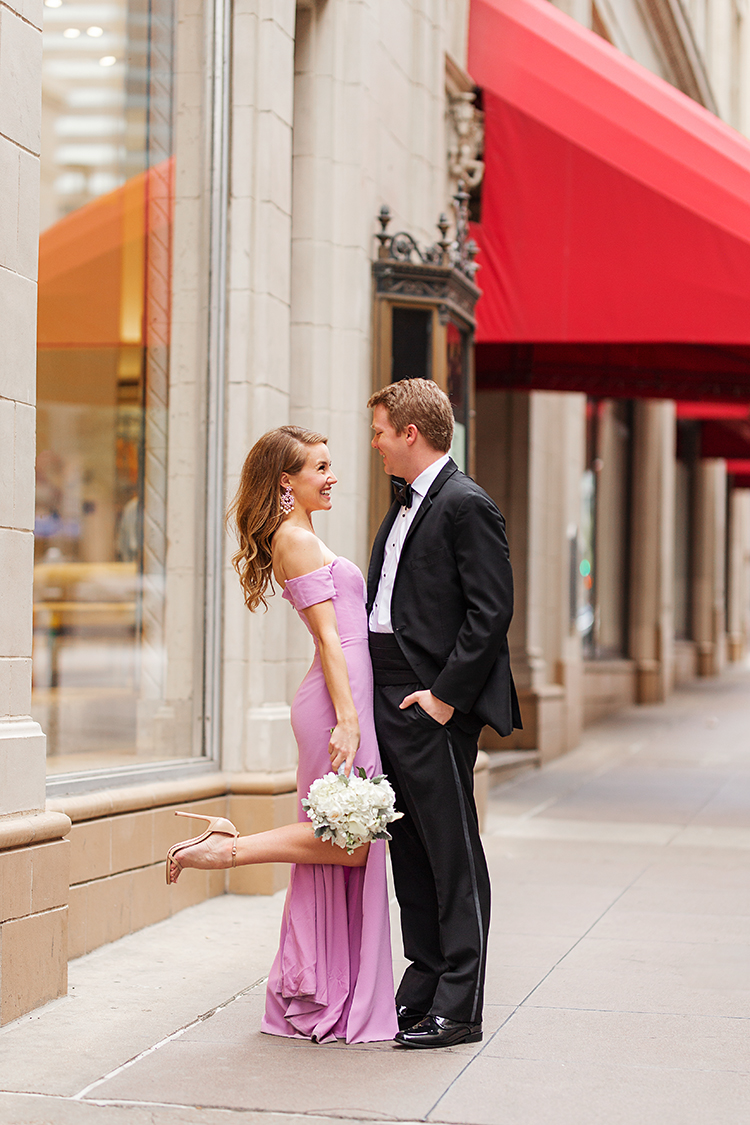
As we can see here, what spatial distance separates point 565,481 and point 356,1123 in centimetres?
1045

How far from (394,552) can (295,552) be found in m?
0.36

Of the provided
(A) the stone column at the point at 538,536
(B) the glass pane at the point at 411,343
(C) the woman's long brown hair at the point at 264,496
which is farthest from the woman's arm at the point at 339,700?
(A) the stone column at the point at 538,536

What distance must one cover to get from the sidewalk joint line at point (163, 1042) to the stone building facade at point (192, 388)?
571mm

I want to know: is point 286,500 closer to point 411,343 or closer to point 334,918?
point 334,918

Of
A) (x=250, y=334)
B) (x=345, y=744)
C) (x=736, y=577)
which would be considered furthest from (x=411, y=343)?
(x=736, y=577)

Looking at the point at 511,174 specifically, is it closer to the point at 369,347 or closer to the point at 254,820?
the point at 369,347

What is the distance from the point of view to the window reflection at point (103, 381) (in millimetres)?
7707

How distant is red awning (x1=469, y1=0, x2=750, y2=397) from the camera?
9.42 metres

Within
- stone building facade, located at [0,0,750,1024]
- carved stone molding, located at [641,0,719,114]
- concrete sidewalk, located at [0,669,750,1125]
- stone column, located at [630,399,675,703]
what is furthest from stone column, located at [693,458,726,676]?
concrete sidewalk, located at [0,669,750,1125]

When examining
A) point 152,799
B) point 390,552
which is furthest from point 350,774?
point 152,799

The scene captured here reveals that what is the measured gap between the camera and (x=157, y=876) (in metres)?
6.54

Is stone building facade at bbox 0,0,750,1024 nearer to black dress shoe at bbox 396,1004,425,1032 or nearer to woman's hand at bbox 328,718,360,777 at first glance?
woman's hand at bbox 328,718,360,777

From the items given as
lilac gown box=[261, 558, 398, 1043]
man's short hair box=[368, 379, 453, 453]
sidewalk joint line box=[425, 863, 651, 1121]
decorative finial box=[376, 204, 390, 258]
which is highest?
decorative finial box=[376, 204, 390, 258]

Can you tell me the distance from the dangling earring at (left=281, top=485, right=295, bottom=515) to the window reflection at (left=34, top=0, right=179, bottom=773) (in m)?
2.22
